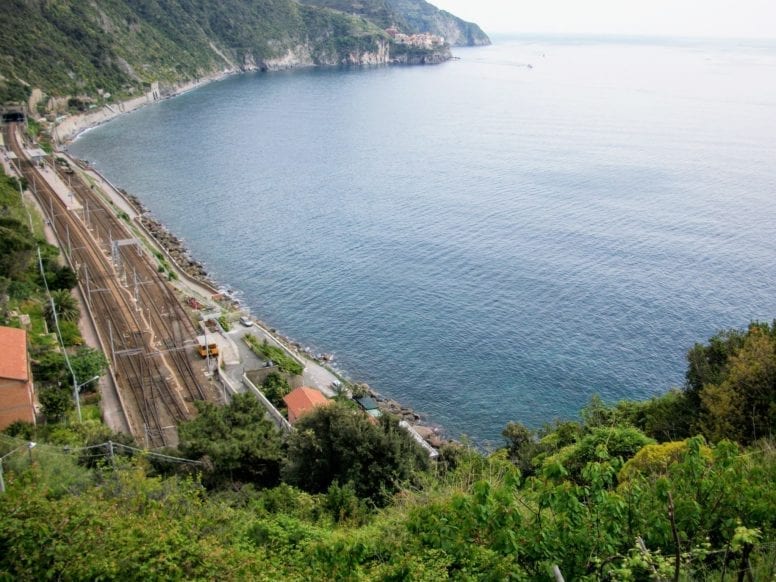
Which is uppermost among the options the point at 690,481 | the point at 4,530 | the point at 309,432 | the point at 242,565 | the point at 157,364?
the point at 690,481

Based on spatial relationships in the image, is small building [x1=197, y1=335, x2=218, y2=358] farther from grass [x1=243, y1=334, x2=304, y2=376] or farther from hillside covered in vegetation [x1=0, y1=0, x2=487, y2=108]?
hillside covered in vegetation [x1=0, y1=0, x2=487, y2=108]

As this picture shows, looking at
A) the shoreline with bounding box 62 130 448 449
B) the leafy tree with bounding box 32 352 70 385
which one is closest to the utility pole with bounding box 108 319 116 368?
the leafy tree with bounding box 32 352 70 385

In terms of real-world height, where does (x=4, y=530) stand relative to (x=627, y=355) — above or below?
above

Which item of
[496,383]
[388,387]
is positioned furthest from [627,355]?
[388,387]

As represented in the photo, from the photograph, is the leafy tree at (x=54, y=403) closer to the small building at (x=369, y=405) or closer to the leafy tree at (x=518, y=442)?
the small building at (x=369, y=405)

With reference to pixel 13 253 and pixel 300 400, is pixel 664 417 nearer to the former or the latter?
pixel 300 400

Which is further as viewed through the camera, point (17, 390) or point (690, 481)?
point (17, 390)

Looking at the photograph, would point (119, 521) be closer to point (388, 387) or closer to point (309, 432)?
point (309, 432)
